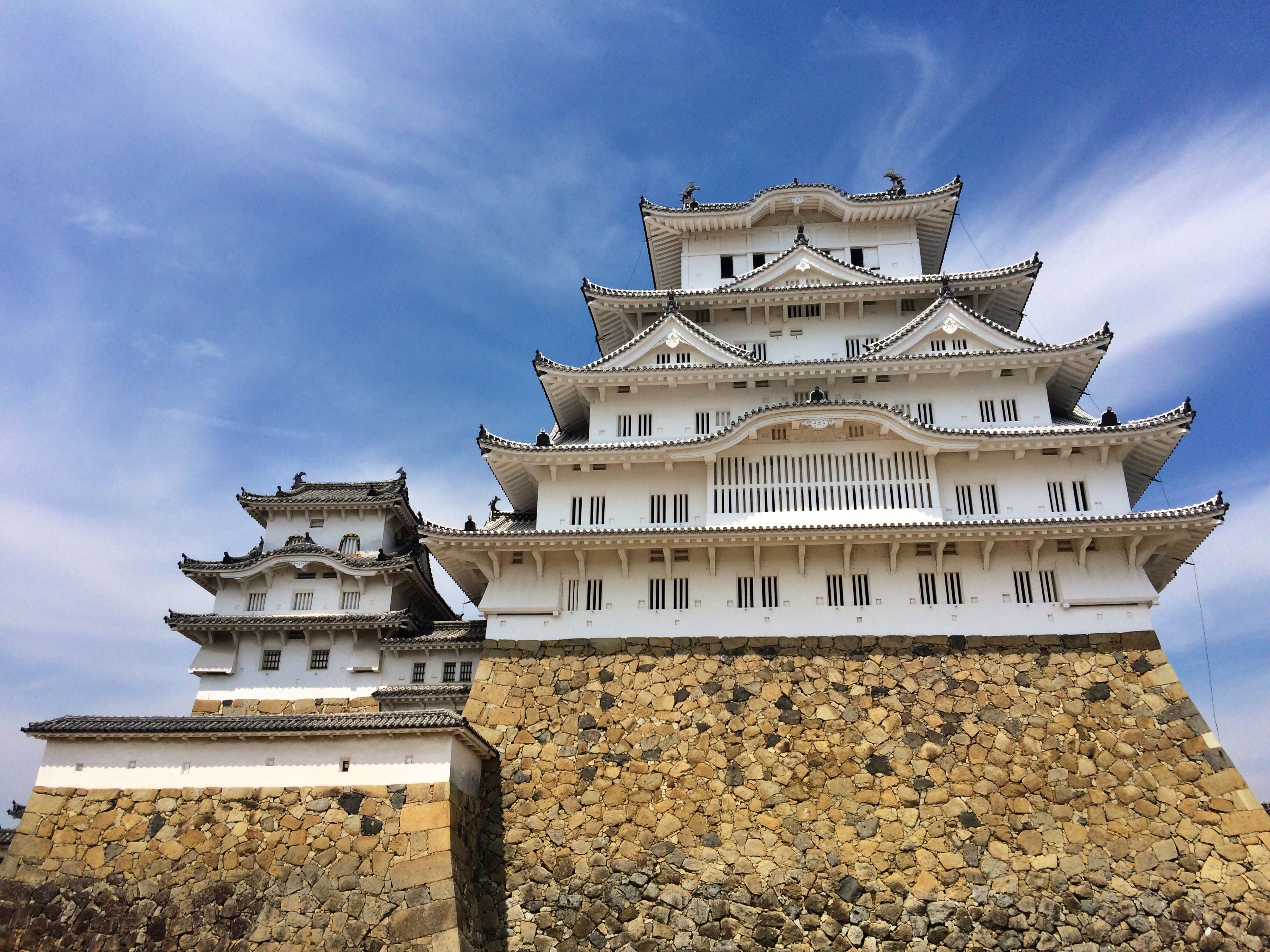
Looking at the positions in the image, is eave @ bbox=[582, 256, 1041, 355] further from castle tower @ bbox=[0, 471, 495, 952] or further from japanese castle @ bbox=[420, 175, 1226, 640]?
castle tower @ bbox=[0, 471, 495, 952]

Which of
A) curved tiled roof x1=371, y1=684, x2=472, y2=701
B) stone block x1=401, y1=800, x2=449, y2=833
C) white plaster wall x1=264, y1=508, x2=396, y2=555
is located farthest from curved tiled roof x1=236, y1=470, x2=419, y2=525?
stone block x1=401, y1=800, x2=449, y2=833

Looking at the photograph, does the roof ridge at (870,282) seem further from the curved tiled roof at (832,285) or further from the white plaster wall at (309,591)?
the white plaster wall at (309,591)

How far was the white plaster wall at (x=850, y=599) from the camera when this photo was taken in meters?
17.9

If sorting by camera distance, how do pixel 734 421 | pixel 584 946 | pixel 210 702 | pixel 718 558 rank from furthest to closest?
pixel 210 702, pixel 734 421, pixel 718 558, pixel 584 946

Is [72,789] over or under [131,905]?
over

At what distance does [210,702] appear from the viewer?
23281mm

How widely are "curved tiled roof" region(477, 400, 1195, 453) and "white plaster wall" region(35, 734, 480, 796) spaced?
6937 millimetres

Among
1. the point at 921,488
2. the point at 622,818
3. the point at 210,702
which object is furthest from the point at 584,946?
the point at 210,702

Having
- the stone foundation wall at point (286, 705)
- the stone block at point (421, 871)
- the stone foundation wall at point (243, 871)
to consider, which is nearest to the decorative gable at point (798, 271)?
the stone foundation wall at point (286, 705)

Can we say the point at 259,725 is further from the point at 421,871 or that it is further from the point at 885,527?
the point at 885,527

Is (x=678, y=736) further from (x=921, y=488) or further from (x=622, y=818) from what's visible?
(x=921, y=488)

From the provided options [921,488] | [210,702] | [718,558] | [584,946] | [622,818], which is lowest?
[584,946]

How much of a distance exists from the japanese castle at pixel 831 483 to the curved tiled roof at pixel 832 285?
0.20 feet

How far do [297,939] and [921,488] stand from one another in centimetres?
1417
